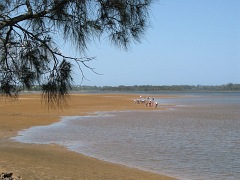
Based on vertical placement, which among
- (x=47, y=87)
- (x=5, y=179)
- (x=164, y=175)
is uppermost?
(x=47, y=87)

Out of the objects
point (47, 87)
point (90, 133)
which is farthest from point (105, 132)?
point (47, 87)

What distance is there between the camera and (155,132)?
1888 cm

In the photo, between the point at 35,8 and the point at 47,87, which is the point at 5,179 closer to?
the point at 47,87

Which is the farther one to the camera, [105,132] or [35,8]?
[105,132]

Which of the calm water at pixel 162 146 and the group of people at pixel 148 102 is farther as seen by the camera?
the group of people at pixel 148 102

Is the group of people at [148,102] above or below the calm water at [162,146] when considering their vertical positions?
above

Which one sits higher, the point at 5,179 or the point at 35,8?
the point at 35,8

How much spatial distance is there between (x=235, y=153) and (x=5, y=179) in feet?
31.2

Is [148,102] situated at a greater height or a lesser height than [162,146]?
greater

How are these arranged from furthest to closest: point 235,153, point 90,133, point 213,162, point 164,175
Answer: point 90,133, point 235,153, point 213,162, point 164,175

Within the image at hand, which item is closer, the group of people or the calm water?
the calm water

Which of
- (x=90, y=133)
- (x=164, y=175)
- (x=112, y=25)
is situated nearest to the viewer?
(x=112, y=25)

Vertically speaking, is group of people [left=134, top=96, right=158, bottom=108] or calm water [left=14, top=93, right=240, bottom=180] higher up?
group of people [left=134, top=96, right=158, bottom=108]

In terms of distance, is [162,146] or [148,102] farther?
[148,102]
